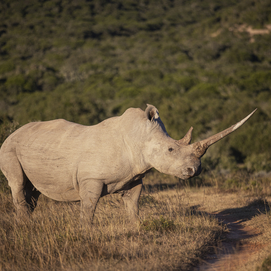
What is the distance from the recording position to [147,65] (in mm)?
36250

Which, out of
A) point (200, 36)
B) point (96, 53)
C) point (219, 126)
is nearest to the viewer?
point (219, 126)

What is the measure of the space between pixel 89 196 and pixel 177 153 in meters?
1.14

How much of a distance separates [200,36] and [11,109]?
2996 cm

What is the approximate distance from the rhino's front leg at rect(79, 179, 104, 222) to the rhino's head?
0.70m

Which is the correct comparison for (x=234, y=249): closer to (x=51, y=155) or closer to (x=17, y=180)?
(x=51, y=155)

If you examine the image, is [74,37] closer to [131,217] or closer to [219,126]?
[219,126]

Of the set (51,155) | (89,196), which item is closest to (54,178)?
(51,155)

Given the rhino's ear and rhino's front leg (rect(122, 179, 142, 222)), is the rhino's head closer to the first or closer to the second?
the rhino's ear

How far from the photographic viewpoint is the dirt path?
3779 mm

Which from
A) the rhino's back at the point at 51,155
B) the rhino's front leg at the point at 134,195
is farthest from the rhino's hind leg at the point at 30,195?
the rhino's front leg at the point at 134,195

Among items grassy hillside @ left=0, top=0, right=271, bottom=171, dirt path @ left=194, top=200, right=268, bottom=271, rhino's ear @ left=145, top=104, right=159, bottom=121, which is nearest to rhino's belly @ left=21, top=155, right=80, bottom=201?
rhino's ear @ left=145, top=104, right=159, bottom=121

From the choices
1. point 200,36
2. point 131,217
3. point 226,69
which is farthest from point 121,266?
point 200,36

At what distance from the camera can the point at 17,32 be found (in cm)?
4666

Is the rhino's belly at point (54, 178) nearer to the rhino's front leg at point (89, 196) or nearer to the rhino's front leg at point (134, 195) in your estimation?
the rhino's front leg at point (89, 196)
